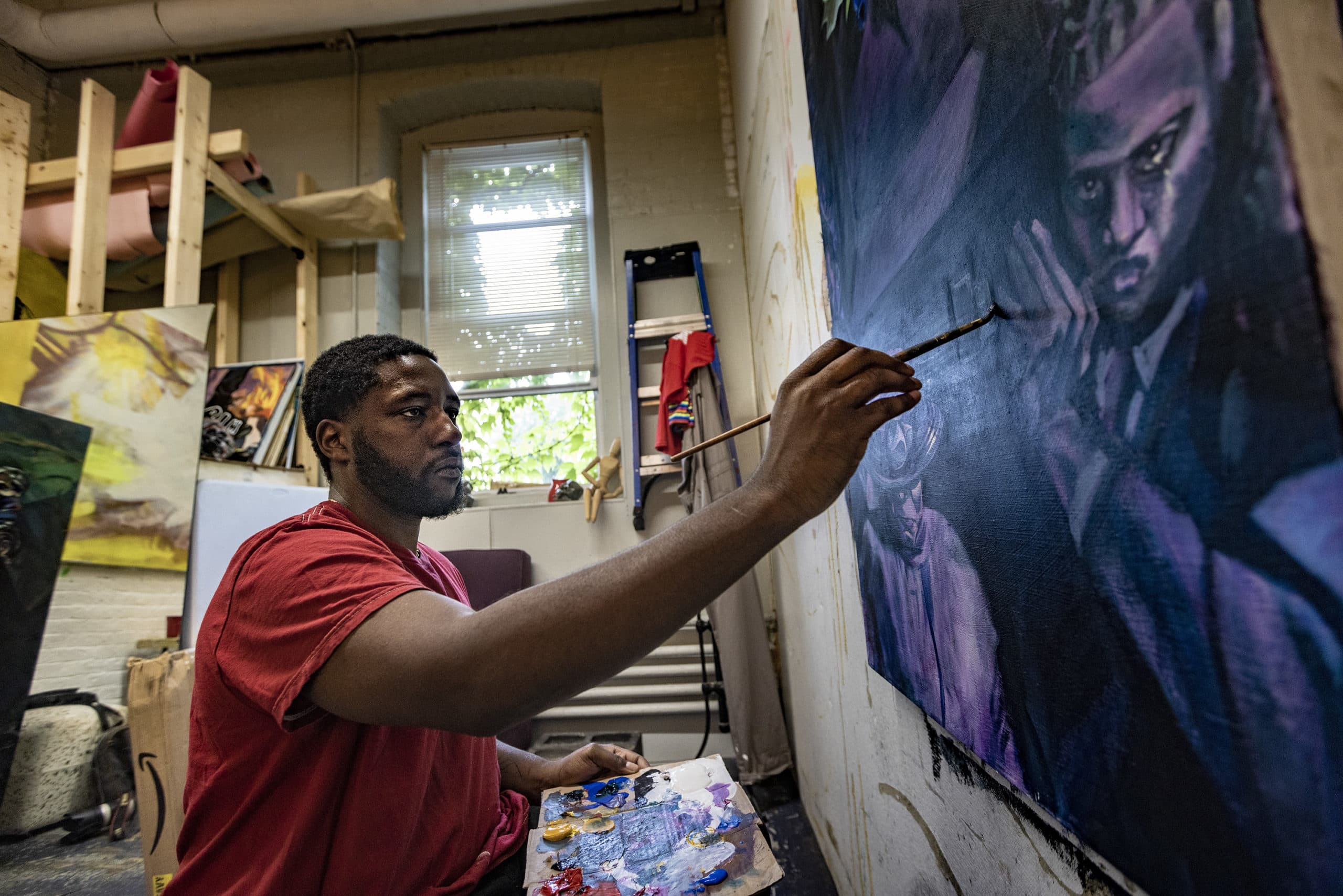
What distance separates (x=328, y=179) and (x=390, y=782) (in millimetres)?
3636

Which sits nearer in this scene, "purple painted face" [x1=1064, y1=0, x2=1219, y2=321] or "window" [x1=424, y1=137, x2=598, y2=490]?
"purple painted face" [x1=1064, y1=0, x2=1219, y2=321]

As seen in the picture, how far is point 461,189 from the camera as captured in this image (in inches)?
150

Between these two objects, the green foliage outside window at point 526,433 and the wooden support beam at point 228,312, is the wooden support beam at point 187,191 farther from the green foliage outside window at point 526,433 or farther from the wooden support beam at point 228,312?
the green foliage outside window at point 526,433

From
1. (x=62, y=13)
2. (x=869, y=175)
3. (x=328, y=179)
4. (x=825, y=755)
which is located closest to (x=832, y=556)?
(x=825, y=755)

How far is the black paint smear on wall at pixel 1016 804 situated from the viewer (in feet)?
1.86

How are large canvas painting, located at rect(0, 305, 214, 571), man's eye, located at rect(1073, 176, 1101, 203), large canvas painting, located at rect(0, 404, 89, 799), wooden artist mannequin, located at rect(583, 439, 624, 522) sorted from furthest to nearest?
1. wooden artist mannequin, located at rect(583, 439, 624, 522)
2. large canvas painting, located at rect(0, 305, 214, 571)
3. large canvas painting, located at rect(0, 404, 89, 799)
4. man's eye, located at rect(1073, 176, 1101, 203)

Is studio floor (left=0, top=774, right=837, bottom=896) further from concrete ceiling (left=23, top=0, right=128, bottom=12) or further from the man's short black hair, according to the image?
concrete ceiling (left=23, top=0, right=128, bottom=12)

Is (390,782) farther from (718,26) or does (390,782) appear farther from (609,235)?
(718,26)

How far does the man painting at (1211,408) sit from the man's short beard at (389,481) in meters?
1.04

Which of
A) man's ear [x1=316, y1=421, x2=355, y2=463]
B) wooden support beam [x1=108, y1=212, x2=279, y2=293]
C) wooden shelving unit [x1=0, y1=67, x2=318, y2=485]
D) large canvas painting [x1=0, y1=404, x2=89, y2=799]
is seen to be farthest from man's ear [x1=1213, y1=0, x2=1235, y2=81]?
wooden support beam [x1=108, y1=212, x2=279, y2=293]

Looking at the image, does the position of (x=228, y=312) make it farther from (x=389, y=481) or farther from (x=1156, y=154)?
(x=1156, y=154)

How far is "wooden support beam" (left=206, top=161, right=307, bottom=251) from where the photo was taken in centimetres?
290

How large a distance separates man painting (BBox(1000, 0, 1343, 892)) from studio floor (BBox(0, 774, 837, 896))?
178 centimetres

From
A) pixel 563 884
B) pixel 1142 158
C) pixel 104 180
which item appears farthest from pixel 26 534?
pixel 1142 158
